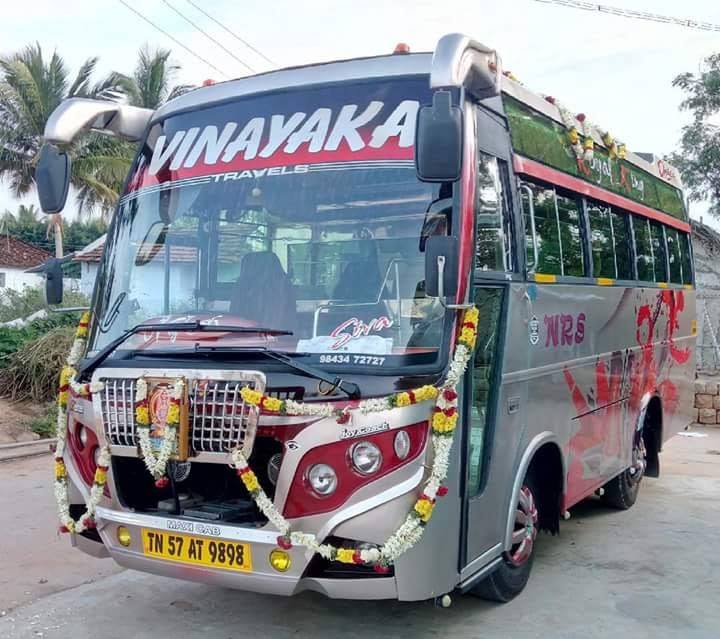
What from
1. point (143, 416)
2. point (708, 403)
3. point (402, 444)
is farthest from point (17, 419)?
point (708, 403)

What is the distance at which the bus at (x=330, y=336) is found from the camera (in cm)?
376

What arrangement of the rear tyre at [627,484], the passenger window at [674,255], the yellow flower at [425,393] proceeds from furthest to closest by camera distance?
the passenger window at [674,255]
the rear tyre at [627,484]
the yellow flower at [425,393]

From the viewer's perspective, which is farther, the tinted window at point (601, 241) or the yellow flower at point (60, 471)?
the tinted window at point (601, 241)

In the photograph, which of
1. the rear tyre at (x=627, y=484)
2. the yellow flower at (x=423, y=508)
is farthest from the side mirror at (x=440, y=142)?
the rear tyre at (x=627, y=484)

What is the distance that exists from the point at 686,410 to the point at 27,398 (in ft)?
30.6

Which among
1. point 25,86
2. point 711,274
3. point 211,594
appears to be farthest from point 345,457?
point 25,86

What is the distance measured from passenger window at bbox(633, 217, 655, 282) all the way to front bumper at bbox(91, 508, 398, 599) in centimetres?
426

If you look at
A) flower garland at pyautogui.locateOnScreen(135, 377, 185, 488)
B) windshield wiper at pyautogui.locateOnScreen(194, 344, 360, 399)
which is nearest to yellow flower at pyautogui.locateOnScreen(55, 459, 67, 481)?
flower garland at pyautogui.locateOnScreen(135, 377, 185, 488)

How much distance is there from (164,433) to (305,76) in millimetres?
1994

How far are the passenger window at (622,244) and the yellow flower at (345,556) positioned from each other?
3.68 m

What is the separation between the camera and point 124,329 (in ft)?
14.9

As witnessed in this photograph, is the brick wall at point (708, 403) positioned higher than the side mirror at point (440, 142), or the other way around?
the side mirror at point (440, 142)

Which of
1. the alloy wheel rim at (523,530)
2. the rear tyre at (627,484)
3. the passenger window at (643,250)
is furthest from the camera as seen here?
the rear tyre at (627,484)

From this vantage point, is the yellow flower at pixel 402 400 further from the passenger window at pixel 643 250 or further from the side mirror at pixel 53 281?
the passenger window at pixel 643 250
